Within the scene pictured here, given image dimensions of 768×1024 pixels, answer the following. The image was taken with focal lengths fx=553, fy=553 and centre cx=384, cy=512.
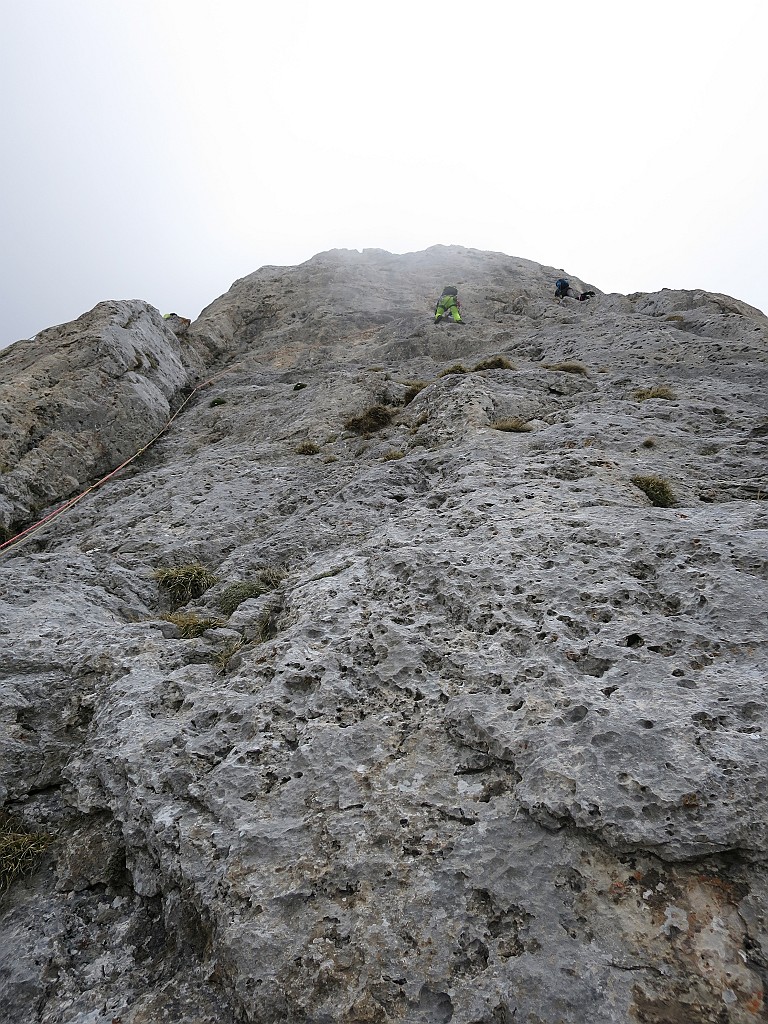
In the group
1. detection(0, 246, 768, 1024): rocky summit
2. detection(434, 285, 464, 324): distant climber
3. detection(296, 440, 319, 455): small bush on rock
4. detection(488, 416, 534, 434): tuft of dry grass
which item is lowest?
detection(0, 246, 768, 1024): rocky summit

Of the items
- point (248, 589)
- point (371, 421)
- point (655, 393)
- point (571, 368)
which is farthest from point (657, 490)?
point (571, 368)

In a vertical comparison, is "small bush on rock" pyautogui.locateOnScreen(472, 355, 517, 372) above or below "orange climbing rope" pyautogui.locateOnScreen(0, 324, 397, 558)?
above

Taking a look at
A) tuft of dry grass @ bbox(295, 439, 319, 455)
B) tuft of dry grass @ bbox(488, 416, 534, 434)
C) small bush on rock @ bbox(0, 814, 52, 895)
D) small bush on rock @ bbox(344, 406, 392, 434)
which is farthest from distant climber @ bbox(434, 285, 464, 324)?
small bush on rock @ bbox(0, 814, 52, 895)

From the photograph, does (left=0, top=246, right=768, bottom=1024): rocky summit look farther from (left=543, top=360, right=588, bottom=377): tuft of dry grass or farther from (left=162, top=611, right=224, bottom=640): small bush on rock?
(left=543, top=360, right=588, bottom=377): tuft of dry grass

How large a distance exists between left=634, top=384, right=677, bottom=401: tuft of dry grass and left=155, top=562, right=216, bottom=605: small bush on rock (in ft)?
36.2

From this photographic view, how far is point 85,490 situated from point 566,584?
14464 millimetres

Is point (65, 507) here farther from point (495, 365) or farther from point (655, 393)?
point (655, 393)

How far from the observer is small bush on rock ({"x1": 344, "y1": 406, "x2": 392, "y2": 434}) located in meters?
15.5

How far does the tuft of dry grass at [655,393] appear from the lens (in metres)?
13.6

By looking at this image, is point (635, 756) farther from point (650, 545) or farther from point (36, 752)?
point (36, 752)

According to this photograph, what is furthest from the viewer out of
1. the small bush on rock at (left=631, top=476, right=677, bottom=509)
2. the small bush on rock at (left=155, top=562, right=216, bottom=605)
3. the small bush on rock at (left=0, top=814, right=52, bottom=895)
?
the small bush on rock at (left=155, top=562, right=216, bottom=605)

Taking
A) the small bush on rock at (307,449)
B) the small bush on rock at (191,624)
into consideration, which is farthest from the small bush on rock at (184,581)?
the small bush on rock at (307,449)

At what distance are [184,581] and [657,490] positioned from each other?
8.32 meters

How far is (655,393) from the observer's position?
13.6m
